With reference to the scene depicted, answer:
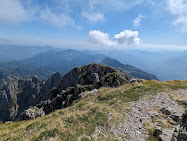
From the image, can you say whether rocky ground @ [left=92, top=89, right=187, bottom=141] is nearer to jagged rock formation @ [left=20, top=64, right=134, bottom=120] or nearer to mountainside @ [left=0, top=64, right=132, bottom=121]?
jagged rock formation @ [left=20, top=64, right=134, bottom=120]

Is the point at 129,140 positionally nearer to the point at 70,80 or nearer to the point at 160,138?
the point at 160,138

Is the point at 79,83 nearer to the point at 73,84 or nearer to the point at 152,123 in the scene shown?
the point at 73,84

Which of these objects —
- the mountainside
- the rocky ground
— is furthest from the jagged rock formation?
the rocky ground

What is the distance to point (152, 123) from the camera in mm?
14023

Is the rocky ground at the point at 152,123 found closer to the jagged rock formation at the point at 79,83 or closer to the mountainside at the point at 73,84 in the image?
the jagged rock formation at the point at 79,83

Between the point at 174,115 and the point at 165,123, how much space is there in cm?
213

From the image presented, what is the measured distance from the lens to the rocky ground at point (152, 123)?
10.9m

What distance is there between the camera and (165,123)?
13.4 m

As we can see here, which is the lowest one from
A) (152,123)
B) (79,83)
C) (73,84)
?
(73,84)

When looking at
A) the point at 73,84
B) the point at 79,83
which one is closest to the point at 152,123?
the point at 79,83

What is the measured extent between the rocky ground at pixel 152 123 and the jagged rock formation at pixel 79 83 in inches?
829

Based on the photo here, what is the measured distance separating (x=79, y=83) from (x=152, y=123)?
70.7 m

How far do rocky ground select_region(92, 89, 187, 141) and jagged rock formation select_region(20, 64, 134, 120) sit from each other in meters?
21.1

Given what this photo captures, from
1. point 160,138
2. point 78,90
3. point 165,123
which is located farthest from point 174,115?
point 78,90
